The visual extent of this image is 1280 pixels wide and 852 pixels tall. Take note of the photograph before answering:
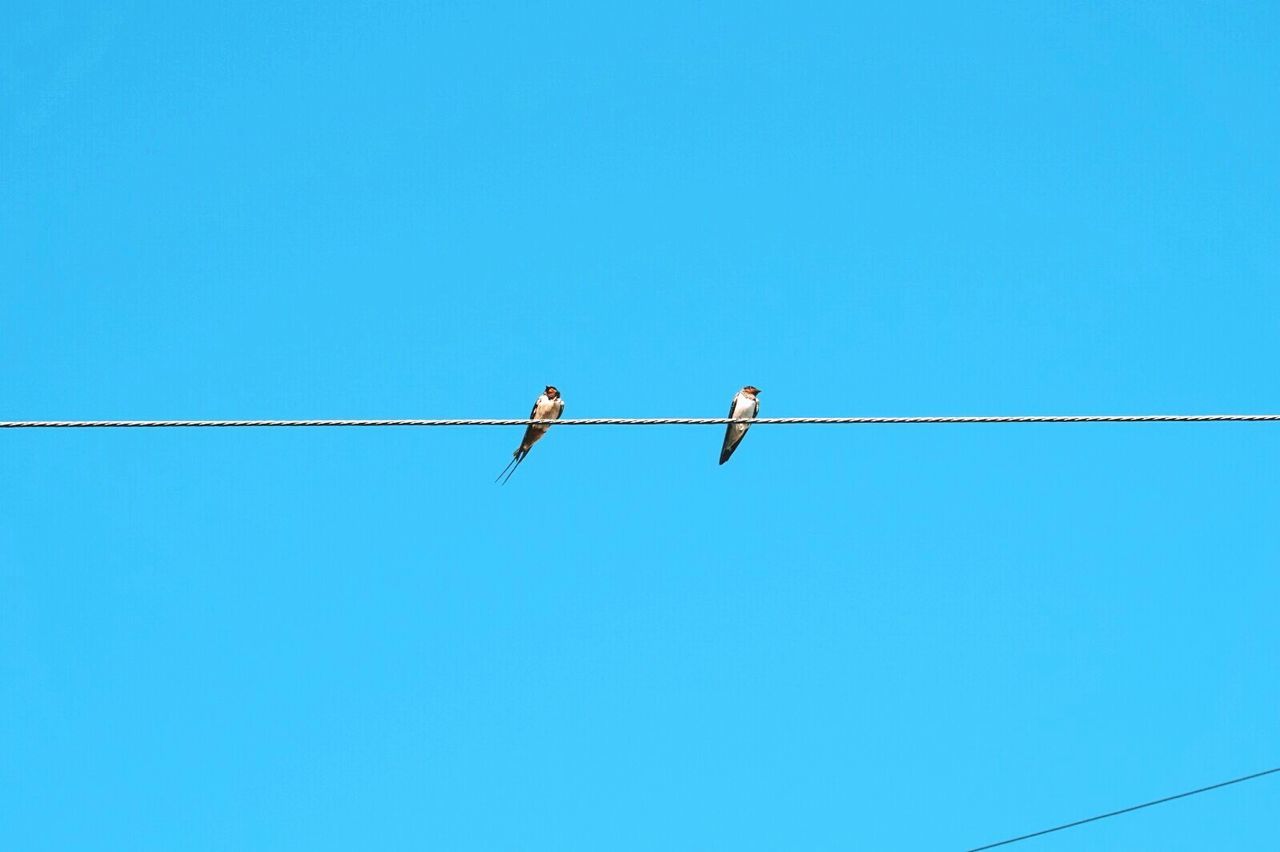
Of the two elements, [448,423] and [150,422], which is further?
[448,423]

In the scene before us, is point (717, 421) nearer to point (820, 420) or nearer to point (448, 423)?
point (820, 420)

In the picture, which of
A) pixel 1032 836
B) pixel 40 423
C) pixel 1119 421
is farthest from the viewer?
pixel 1032 836

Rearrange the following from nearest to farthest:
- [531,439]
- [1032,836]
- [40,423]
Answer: [40,423]
[1032,836]
[531,439]

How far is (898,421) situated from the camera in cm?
718

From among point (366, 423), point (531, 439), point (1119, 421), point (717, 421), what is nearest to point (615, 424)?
point (717, 421)

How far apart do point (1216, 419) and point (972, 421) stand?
1.06m

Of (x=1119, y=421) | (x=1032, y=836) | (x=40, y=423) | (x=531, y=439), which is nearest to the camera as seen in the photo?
(x=40, y=423)

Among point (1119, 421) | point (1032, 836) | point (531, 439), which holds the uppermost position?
point (531, 439)

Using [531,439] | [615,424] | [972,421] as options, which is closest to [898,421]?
[972,421]

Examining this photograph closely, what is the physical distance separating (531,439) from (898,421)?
236 inches

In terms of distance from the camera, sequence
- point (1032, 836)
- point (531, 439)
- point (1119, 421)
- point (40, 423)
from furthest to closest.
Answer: point (531, 439) < point (1032, 836) < point (1119, 421) < point (40, 423)

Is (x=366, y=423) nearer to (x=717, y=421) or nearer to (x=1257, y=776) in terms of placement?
(x=717, y=421)

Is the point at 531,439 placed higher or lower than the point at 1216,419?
higher

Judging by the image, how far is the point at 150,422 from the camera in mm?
6715
